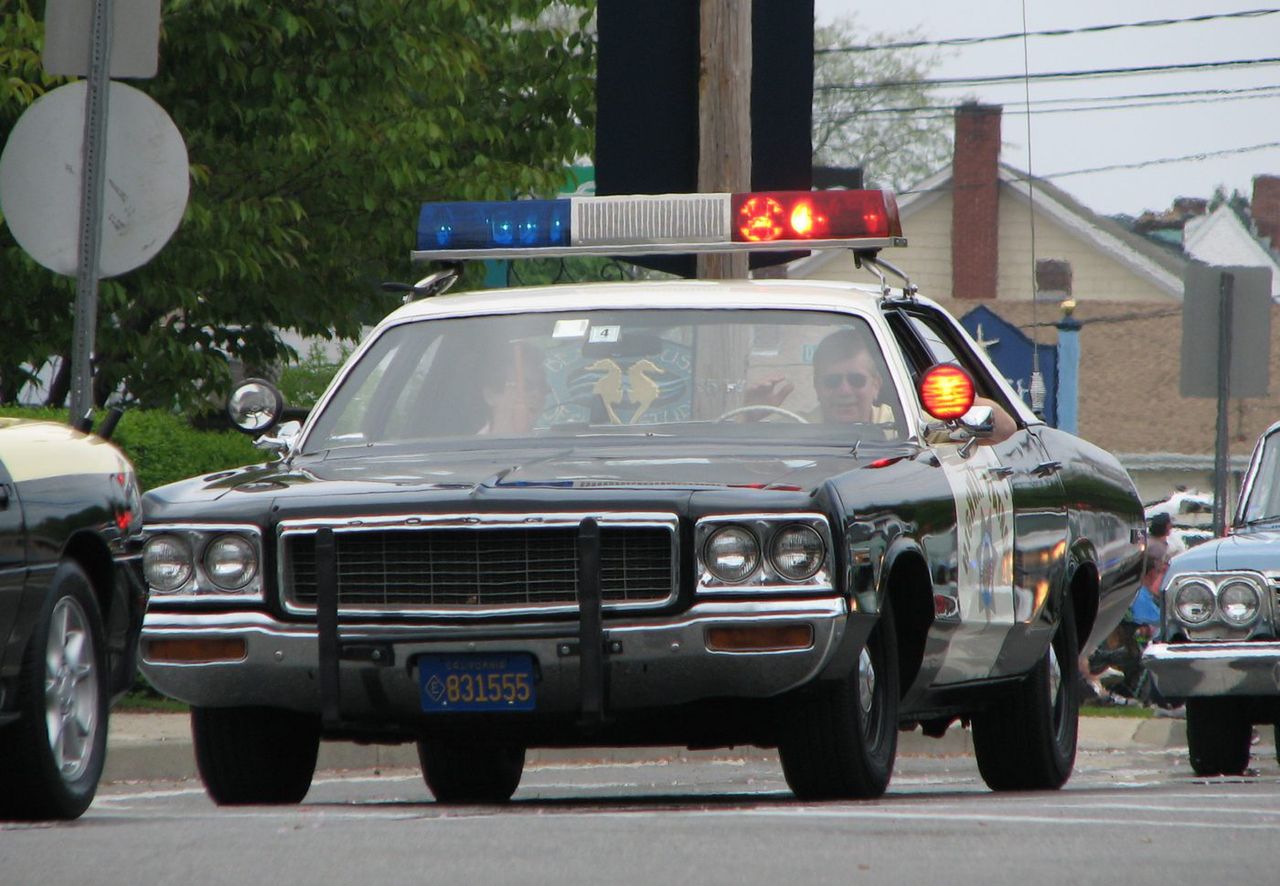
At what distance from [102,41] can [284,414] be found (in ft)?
5.89

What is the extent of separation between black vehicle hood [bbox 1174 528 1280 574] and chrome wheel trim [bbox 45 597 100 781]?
208 inches

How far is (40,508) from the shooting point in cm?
727

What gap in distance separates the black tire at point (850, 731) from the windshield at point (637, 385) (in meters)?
0.88

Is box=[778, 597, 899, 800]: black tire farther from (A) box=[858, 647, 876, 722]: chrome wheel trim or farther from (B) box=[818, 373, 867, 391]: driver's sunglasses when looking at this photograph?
(B) box=[818, 373, 867, 391]: driver's sunglasses

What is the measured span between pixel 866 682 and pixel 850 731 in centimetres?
23

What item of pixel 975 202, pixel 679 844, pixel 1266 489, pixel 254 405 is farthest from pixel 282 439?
pixel 975 202

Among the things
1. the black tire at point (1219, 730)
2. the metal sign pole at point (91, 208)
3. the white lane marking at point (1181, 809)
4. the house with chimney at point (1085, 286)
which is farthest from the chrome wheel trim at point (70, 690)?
the house with chimney at point (1085, 286)

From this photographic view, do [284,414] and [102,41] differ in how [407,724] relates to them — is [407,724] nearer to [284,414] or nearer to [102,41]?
[284,414]

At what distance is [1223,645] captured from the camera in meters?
11.1

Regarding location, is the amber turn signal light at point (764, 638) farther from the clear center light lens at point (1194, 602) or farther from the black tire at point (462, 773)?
the clear center light lens at point (1194, 602)

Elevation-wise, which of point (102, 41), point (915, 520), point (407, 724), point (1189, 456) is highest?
point (102, 41)

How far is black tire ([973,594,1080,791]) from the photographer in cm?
957

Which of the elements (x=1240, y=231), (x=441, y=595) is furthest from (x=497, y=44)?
(x=1240, y=231)

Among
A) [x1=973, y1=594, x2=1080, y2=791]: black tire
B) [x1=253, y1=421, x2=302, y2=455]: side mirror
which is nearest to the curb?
[x1=973, y1=594, x2=1080, y2=791]: black tire
